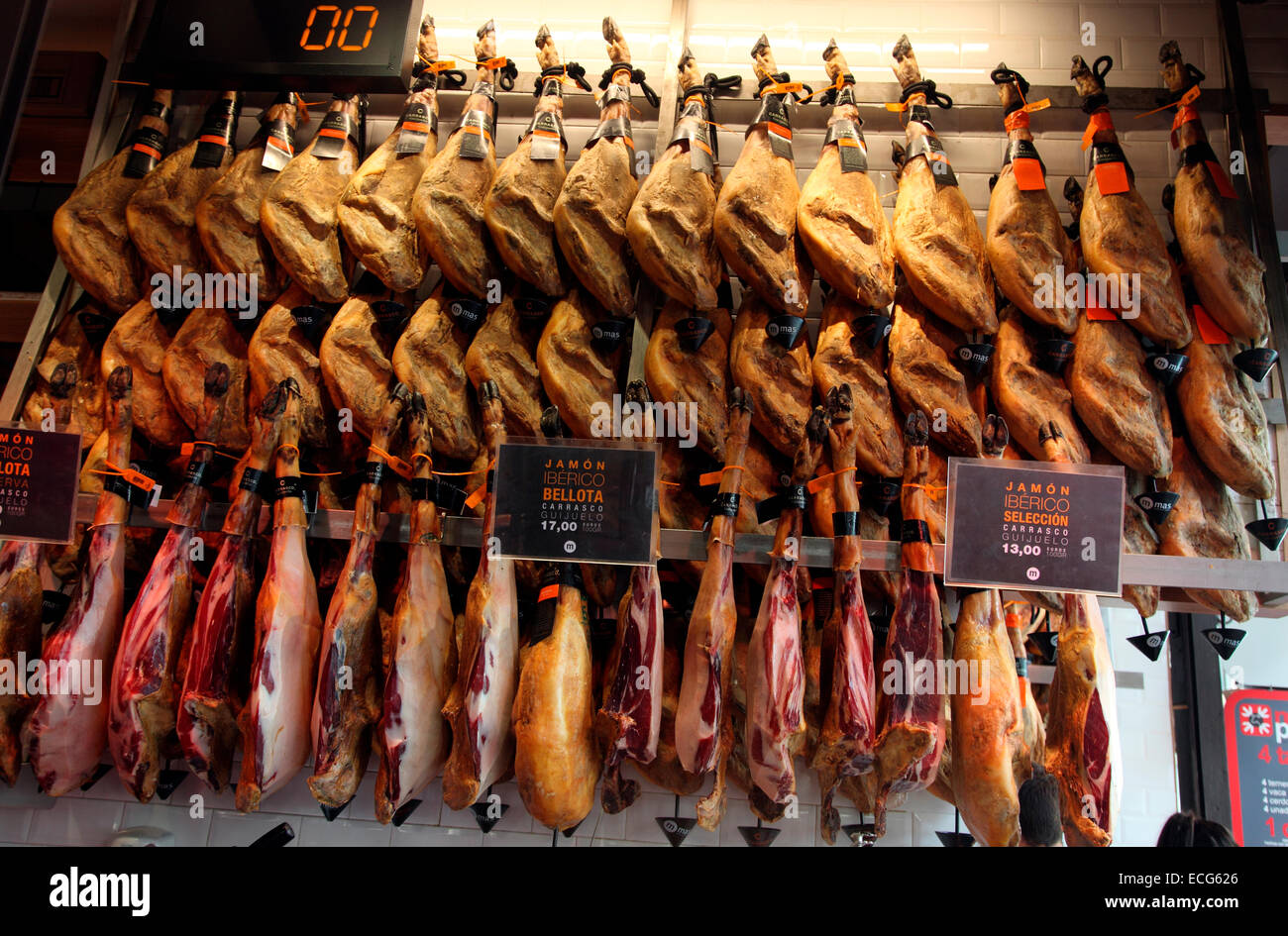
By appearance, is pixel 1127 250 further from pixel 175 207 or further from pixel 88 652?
pixel 88 652

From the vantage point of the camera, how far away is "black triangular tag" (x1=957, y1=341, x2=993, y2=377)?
3691mm

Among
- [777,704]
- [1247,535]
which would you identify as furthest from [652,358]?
[1247,535]

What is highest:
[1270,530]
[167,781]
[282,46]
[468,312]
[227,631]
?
[282,46]

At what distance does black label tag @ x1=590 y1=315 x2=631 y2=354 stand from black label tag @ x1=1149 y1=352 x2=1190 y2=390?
2.37 m

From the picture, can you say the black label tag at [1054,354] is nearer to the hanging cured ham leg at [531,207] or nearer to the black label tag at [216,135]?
the hanging cured ham leg at [531,207]

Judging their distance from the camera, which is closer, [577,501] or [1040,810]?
[577,501]

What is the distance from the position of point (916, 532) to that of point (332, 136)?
3388 mm

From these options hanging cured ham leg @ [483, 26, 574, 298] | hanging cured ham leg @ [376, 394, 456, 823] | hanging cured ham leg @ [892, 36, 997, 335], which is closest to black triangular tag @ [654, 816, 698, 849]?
hanging cured ham leg @ [376, 394, 456, 823]

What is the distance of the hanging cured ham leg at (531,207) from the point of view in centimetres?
370

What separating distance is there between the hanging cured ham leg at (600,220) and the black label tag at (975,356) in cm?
151

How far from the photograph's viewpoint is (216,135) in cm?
424

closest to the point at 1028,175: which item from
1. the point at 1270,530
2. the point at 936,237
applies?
the point at 936,237

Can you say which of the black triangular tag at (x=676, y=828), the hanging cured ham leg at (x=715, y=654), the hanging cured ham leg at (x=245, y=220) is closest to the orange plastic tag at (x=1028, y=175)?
the hanging cured ham leg at (x=715, y=654)
